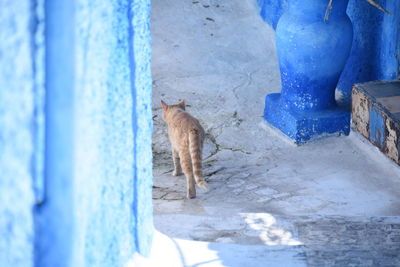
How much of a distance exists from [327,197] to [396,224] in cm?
108

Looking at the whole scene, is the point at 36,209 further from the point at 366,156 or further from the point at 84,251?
the point at 366,156

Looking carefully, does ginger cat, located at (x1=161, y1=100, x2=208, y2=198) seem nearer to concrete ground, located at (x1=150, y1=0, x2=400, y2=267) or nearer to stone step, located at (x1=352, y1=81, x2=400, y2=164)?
concrete ground, located at (x1=150, y1=0, x2=400, y2=267)

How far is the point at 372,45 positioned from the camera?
5797 mm

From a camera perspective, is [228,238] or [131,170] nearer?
Answer: [131,170]

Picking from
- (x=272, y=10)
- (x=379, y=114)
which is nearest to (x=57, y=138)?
(x=379, y=114)

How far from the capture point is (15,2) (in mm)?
1652

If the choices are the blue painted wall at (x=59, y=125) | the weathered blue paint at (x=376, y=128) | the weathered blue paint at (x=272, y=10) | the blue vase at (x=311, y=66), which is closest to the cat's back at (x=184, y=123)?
the blue vase at (x=311, y=66)

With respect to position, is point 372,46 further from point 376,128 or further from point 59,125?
point 59,125

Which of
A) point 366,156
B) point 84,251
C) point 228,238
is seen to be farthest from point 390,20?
point 84,251

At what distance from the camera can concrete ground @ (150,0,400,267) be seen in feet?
10.6

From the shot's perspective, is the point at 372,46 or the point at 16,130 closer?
the point at 16,130

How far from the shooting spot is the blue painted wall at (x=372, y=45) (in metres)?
5.47

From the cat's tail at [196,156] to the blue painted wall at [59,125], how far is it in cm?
237

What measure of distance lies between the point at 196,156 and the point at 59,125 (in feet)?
9.58
